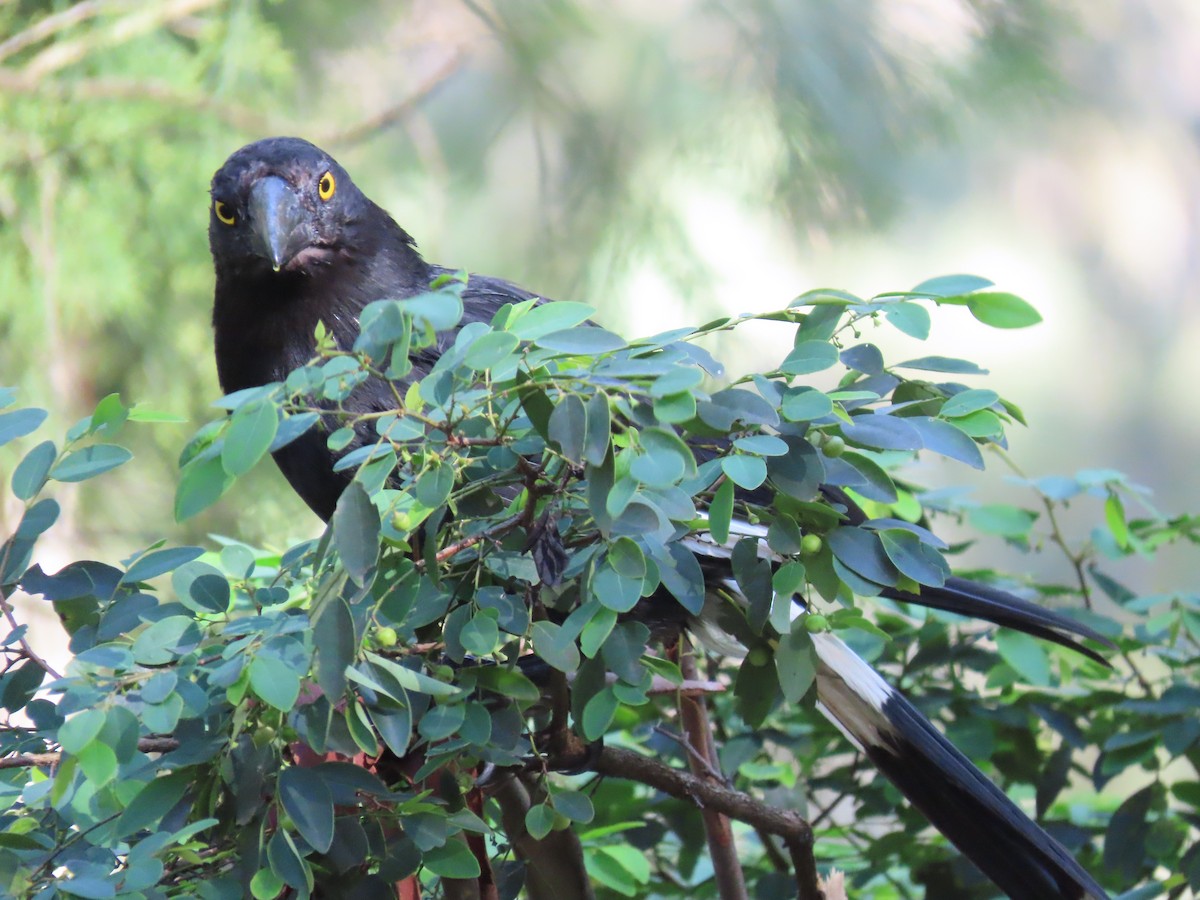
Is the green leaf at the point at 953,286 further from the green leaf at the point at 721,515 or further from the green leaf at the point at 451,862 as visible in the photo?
the green leaf at the point at 451,862

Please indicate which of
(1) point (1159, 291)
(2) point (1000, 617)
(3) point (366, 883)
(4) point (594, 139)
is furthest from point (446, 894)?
(1) point (1159, 291)

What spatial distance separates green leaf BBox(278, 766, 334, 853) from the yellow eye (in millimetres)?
760

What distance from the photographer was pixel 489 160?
2207mm

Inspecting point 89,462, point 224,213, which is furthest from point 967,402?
point 224,213

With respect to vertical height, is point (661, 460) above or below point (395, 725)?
above

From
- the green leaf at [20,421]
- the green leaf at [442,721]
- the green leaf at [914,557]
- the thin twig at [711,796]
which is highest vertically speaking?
the green leaf at [20,421]

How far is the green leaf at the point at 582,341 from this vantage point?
0.50 metres

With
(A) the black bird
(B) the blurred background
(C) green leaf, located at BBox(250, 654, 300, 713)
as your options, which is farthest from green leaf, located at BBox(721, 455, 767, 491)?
(B) the blurred background

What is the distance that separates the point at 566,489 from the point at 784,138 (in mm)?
1732

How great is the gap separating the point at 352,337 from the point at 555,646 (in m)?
0.63

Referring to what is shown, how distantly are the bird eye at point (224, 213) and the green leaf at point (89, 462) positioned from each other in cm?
60

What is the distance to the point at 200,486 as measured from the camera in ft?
1.60

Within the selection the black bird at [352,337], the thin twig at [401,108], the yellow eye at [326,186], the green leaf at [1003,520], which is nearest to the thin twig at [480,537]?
the black bird at [352,337]

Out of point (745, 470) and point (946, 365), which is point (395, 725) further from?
point (946, 365)
